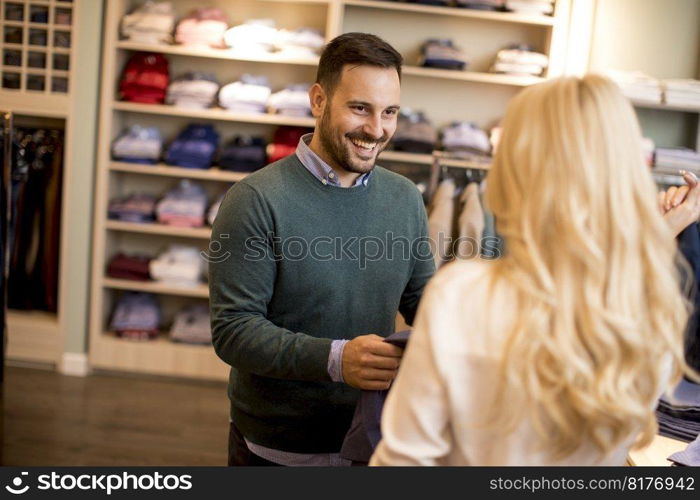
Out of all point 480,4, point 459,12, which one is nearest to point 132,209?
point 459,12

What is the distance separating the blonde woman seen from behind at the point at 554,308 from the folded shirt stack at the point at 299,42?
3364mm

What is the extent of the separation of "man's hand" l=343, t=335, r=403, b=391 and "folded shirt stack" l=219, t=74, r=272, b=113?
3036 millimetres

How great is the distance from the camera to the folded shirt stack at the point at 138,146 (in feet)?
14.2

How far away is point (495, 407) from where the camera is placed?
0.99m

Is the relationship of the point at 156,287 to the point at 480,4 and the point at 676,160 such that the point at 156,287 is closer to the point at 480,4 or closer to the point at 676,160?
the point at 480,4

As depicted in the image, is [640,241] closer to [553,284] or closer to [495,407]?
[553,284]

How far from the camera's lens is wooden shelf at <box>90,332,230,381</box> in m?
4.41

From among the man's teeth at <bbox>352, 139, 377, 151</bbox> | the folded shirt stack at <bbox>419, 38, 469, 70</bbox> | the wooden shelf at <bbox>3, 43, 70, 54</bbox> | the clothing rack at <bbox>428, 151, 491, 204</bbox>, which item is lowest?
the clothing rack at <bbox>428, 151, 491, 204</bbox>

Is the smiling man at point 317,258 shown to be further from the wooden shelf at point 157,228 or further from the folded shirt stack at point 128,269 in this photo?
the folded shirt stack at point 128,269

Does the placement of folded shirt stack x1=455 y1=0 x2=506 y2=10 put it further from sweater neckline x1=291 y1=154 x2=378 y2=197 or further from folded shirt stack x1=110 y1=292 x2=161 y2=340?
sweater neckline x1=291 y1=154 x2=378 y2=197

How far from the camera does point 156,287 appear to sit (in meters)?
4.39

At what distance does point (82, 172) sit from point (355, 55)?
9.64 ft

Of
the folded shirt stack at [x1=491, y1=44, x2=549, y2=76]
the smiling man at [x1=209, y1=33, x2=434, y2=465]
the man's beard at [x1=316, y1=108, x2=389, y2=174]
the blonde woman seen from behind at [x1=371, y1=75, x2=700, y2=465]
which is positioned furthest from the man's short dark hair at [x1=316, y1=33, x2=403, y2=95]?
the folded shirt stack at [x1=491, y1=44, x2=549, y2=76]
